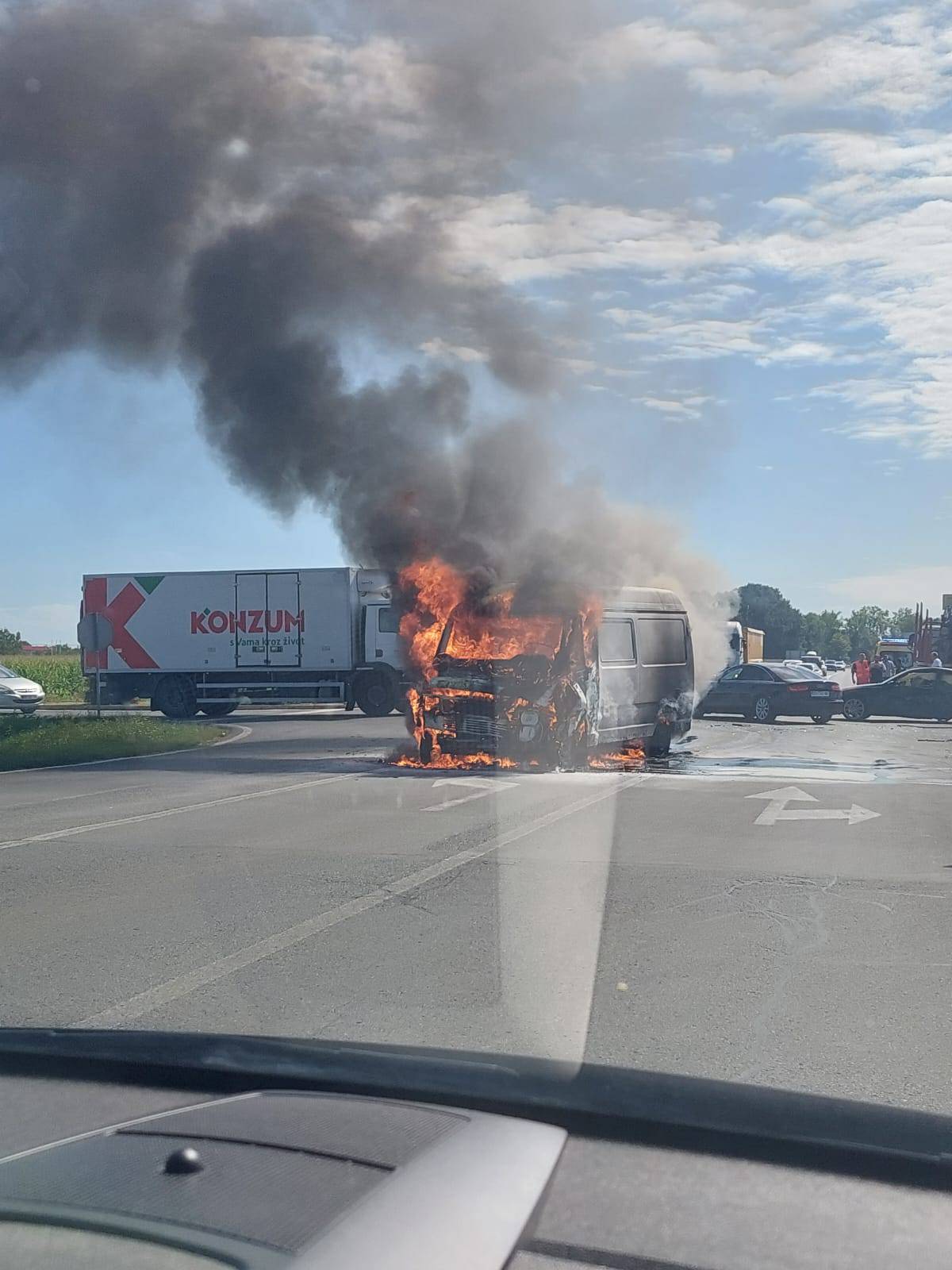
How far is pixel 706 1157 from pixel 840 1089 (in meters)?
2.20

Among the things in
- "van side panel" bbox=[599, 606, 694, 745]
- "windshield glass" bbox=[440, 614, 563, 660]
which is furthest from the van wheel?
"windshield glass" bbox=[440, 614, 563, 660]

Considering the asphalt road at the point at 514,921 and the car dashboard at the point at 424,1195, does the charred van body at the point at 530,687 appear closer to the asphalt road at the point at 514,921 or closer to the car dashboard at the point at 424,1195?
the asphalt road at the point at 514,921

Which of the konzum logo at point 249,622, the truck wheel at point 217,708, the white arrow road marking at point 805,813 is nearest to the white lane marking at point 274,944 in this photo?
the white arrow road marking at point 805,813

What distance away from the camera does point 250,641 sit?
3180cm

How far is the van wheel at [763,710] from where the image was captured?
28.9 metres

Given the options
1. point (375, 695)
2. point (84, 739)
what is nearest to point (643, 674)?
point (84, 739)

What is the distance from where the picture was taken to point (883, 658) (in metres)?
50.5

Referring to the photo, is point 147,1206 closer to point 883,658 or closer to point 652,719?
point 652,719

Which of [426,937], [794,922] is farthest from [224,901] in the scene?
[794,922]

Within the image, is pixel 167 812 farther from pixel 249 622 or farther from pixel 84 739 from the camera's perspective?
pixel 249 622

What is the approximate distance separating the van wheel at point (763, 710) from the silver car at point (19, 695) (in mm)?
17436

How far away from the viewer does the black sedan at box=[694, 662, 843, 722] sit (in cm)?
2867

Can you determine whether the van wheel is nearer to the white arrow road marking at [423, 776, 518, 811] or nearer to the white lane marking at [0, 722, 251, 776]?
the white lane marking at [0, 722, 251, 776]

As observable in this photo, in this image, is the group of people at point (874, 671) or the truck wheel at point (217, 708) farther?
the group of people at point (874, 671)
